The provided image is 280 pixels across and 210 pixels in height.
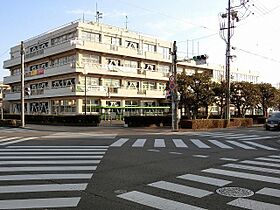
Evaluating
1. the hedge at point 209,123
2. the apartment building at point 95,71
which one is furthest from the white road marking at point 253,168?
the apartment building at point 95,71

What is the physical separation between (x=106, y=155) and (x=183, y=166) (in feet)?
10.9

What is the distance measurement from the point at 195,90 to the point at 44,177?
25.7 m

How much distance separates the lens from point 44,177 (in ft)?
26.6

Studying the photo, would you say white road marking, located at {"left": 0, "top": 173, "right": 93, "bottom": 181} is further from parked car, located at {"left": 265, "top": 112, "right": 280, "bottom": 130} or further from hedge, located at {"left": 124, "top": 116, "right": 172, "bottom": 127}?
parked car, located at {"left": 265, "top": 112, "right": 280, "bottom": 130}

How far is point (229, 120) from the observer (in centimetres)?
3353

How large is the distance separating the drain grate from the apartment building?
3518 centimetres

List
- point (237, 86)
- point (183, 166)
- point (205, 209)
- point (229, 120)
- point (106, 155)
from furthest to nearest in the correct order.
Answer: point (237, 86) < point (229, 120) < point (106, 155) < point (183, 166) < point (205, 209)

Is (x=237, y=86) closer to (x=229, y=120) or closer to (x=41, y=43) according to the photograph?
(x=229, y=120)

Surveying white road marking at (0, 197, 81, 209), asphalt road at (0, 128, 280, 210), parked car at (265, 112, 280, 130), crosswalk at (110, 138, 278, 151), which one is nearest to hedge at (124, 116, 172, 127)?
parked car at (265, 112, 280, 130)

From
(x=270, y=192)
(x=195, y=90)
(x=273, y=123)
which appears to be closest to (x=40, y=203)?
Answer: (x=270, y=192)

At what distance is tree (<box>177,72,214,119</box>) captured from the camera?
106ft

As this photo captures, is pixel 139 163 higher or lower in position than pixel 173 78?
lower

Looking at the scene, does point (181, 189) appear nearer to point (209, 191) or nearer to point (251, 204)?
point (209, 191)

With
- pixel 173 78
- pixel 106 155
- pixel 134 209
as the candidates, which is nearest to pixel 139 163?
pixel 106 155
